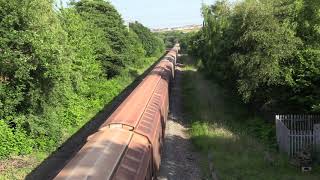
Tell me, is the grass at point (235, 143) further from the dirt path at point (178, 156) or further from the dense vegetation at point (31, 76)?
the dense vegetation at point (31, 76)

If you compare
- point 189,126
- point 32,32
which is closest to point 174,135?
point 189,126

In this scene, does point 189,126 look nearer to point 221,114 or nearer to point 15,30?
point 221,114

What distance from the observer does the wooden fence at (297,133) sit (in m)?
17.1

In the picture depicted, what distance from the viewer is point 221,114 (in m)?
27.8

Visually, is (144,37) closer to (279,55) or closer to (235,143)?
(279,55)

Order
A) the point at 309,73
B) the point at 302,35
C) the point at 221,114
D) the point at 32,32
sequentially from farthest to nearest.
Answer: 1. the point at 221,114
2. the point at 302,35
3. the point at 309,73
4. the point at 32,32

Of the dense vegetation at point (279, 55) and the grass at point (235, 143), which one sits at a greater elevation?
the dense vegetation at point (279, 55)

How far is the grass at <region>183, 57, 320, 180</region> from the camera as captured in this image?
627 inches

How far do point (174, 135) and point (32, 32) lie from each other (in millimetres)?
8898

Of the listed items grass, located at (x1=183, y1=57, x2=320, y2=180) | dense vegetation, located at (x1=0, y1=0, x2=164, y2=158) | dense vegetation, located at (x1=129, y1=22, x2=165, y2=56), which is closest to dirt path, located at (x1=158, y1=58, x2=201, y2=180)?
grass, located at (x1=183, y1=57, x2=320, y2=180)

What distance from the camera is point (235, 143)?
65.1 feet

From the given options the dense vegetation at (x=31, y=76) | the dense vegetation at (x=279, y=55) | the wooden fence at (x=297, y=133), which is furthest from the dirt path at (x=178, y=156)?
the dense vegetation at (x=31, y=76)

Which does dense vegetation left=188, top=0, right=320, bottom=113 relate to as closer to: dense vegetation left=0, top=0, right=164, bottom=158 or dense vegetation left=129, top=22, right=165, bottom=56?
dense vegetation left=0, top=0, right=164, bottom=158

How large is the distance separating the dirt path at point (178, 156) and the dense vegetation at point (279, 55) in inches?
158
